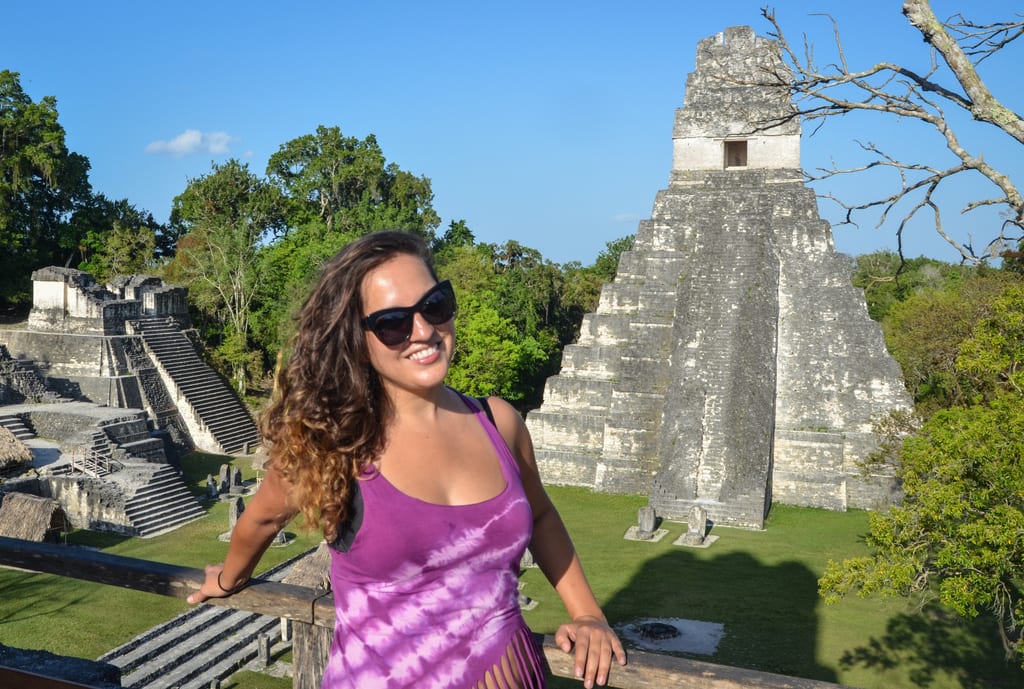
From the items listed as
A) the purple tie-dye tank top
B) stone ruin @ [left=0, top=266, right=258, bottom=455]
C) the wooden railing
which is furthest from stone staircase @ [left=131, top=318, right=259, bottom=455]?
the purple tie-dye tank top

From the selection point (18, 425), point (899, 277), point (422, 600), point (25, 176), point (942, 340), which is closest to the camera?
point (422, 600)

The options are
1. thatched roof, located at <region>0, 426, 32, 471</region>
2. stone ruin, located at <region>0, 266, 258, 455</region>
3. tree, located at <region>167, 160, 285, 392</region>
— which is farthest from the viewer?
tree, located at <region>167, 160, 285, 392</region>

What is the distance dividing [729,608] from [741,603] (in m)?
0.33

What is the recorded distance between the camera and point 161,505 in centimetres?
1795

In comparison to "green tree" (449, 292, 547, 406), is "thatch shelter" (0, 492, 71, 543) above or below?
below

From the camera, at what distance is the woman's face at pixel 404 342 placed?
242cm

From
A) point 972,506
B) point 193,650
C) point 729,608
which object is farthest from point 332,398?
point 729,608

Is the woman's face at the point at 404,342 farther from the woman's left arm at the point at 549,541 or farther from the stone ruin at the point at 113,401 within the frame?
the stone ruin at the point at 113,401

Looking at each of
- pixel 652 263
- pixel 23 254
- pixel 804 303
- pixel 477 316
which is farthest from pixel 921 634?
pixel 23 254

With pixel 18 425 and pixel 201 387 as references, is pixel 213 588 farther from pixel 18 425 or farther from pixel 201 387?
pixel 201 387

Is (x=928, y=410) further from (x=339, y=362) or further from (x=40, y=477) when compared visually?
(x=339, y=362)

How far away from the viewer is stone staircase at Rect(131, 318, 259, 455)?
25125 millimetres

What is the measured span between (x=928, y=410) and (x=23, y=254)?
1094 inches

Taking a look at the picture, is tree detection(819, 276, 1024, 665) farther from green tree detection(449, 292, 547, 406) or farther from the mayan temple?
green tree detection(449, 292, 547, 406)
